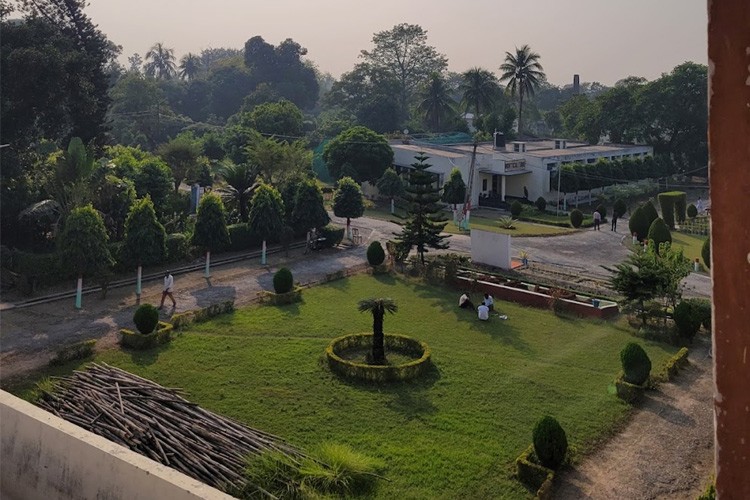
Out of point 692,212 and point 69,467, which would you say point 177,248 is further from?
point 692,212

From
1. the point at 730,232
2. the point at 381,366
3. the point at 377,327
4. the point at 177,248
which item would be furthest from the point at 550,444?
the point at 177,248

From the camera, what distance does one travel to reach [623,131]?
59.6 m

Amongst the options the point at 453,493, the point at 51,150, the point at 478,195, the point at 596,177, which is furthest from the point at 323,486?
the point at 596,177

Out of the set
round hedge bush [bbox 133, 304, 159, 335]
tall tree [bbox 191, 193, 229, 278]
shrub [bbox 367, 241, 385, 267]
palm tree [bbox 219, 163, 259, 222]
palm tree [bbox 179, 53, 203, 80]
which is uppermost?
palm tree [bbox 179, 53, 203, 80]

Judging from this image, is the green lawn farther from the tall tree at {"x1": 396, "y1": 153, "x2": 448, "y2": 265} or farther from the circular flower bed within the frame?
the tall tree at {"x1": 396, "y1": 153, "x2": 448, "y2": 265}

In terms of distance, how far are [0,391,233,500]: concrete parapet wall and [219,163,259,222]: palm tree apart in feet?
74.1

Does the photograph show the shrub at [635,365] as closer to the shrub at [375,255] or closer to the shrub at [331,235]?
the shrub at [375,255]

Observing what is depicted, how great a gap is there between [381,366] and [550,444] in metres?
4.87

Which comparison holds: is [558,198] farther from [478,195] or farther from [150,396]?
[150,396]

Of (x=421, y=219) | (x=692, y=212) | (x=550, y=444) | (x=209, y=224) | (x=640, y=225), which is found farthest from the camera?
(x=692, y=212)

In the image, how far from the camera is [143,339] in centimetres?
1683

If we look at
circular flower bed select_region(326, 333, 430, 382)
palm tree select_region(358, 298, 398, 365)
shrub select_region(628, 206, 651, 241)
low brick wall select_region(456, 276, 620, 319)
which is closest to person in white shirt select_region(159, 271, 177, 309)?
circular flower bed select_region(326, 333, 430, 382)

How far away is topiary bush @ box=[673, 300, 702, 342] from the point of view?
714 inches

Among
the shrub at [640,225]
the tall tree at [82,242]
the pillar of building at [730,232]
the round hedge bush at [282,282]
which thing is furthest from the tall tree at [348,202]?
the pillar of building at [730,232]
